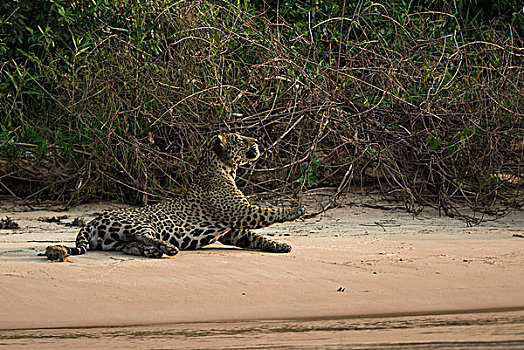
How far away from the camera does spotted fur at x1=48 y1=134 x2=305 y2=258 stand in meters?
6.24

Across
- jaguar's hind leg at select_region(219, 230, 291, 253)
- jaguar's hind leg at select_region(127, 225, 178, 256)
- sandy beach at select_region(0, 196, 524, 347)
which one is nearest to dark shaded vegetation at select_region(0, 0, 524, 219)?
jaguar's hind leg at select_region(219, 230, 291, 253)

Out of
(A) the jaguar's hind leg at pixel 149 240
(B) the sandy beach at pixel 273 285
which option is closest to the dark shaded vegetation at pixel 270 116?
(B) the sandy beach at pixel 273 285

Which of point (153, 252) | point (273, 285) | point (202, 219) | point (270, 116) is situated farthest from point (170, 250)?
point (270, 116)

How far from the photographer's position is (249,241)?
6.64 m

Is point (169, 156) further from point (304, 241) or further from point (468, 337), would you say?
point (468, 337)

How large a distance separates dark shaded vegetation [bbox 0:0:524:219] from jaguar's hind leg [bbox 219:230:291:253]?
1.74 meters

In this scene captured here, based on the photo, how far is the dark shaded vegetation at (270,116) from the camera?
8703 mm

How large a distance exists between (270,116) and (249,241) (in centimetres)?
216

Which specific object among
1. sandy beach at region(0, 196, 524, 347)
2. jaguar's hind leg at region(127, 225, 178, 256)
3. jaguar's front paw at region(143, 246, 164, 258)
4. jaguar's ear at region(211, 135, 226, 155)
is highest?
jaguar's ear at region(211, 135, 226, 155)

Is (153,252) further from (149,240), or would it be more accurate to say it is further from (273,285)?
(273,285)

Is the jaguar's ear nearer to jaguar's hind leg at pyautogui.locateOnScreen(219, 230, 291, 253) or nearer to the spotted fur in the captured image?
the spotted fur

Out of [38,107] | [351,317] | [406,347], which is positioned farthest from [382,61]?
[406,347]

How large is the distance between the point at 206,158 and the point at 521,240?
9.22 feet

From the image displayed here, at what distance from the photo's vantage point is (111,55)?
927cm
